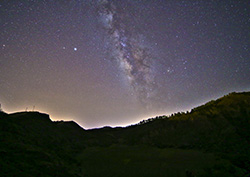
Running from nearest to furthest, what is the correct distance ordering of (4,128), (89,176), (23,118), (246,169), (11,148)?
(246,169)
(11,148)
(89,176)
(4,128)
(23,118)

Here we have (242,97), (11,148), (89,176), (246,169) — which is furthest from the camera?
(242,97)

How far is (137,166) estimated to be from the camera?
1945 cm

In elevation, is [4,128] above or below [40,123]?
below

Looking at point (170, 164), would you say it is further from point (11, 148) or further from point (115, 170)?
point (11, 148)

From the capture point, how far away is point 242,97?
137ft

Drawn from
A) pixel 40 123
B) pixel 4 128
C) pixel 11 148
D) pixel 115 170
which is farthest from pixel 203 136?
pixel 40 123

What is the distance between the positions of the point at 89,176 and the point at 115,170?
324 centimetres

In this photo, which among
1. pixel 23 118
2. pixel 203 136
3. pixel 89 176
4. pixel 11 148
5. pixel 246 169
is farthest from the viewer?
pixel 23 118

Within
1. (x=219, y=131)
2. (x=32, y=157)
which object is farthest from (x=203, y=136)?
(x=32, y=157)

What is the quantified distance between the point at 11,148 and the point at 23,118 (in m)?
26.1

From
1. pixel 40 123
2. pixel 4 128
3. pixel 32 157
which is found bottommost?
pixel 32 157

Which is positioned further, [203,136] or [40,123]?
[40,123]

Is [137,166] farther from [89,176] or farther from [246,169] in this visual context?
[246,169]

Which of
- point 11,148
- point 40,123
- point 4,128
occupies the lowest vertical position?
point 11,148
